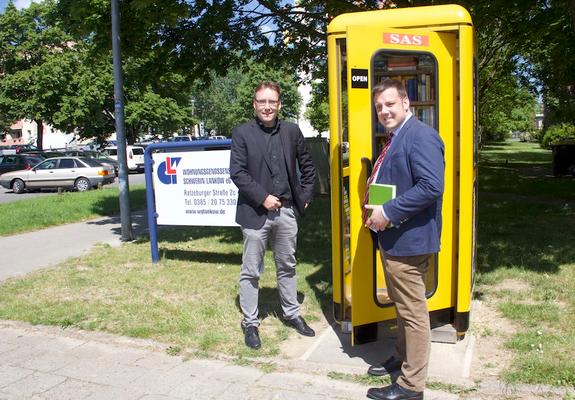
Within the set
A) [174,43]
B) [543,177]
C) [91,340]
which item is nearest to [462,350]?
[91,340]

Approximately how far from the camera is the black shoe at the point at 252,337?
435cm

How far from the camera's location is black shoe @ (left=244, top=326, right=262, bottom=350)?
435cm

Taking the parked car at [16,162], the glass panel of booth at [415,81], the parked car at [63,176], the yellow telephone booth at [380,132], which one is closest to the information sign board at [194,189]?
the yellow telephone booth at [380,132]

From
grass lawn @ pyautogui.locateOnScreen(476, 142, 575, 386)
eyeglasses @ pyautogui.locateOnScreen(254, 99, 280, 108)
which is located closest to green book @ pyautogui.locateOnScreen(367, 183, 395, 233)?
eyeglasses @ pyautogui.locateOnScreen(254, 99, 280, 108)

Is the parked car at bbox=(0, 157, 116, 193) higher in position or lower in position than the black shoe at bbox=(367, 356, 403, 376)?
higher

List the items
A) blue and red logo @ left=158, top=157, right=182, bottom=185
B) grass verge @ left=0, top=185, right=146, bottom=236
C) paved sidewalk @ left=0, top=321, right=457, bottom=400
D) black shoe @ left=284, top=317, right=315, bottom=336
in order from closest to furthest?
paved sidewalk @ left=0, top=321, right=457, bottom=400 < black shoe @ left=284, top=317, right=315, bottom=336 < blue and red logo @ left=158, top=157, right=182, bottom=185 < grass verge @ left=0, top=185, right=146, bottom=236

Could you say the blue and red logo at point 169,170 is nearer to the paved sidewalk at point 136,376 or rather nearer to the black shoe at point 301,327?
the paved sidewalk at point 136,376

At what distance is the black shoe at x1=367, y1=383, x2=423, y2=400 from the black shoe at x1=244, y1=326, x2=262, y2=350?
1178 mm

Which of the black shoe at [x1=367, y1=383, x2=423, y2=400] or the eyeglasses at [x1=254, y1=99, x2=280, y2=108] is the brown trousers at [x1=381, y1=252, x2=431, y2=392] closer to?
the black shoe at [x1=367, y1=383, x2=423, y2=400]

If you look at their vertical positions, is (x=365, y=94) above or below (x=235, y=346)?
above

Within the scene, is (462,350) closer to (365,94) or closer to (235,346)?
(235,346)

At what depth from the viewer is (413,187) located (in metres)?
3.15

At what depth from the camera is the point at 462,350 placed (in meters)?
4.16

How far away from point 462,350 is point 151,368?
2.37 m
